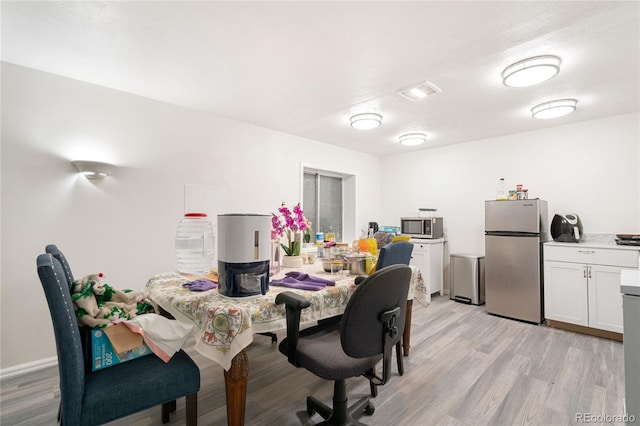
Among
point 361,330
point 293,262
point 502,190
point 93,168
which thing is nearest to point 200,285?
point 293,262

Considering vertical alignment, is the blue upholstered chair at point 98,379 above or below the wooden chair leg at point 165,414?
above

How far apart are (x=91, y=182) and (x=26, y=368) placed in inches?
62.1

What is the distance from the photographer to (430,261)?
14.9ft

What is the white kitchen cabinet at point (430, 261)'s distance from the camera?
4527 millimetres

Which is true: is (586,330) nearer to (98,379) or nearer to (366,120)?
(366,120)

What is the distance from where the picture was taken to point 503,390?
213 cm

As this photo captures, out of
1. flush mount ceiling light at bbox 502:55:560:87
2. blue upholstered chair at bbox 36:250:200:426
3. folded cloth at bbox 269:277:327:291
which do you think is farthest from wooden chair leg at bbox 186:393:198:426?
flush mount ceiling light at bbox 502:55:560:87

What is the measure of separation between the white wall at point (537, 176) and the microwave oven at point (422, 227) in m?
0.24

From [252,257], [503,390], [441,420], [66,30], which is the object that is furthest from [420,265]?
[66,30]

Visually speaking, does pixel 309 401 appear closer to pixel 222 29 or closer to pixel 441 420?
pixel 441 420

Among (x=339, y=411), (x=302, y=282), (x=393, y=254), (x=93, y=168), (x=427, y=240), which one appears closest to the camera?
(x=339, y=411)

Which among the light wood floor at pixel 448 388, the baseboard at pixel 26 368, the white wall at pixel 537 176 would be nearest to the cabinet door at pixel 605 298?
the light wood floor at pixel 448 388

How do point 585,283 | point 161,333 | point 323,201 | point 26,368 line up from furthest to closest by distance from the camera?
point 323,201
point 585,283
point 26,368
point 161,333

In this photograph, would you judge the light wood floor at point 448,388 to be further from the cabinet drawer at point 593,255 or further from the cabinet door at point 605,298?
the cabinet drawer at point 593,255
